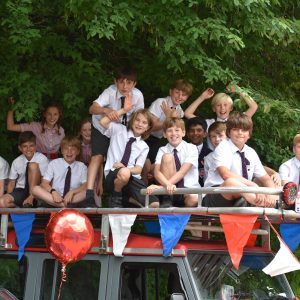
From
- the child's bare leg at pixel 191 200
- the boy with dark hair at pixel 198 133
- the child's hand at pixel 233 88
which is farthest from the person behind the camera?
the child's hand at pixel 233 88

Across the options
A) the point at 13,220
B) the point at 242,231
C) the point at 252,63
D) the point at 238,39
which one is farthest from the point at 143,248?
the point at 252,63

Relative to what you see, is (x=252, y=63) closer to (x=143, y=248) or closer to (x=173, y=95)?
(x=173, y=95)

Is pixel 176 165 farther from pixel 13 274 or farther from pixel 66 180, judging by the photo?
pixel 13 274

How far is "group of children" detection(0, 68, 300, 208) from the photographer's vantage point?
279 inches

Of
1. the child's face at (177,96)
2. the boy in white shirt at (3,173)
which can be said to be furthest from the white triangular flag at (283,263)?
the boy in white shirt at (3,173)

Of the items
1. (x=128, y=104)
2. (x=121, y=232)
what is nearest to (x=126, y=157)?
(x=128, y=104)

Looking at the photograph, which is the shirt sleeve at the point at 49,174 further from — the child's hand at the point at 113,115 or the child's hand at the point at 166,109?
the child's hand at the point at 166,109

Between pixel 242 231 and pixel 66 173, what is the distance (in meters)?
2.82

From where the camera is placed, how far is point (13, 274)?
723cm

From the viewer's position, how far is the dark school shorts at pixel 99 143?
8039mm

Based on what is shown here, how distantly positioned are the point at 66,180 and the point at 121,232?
A: 6.07 ft

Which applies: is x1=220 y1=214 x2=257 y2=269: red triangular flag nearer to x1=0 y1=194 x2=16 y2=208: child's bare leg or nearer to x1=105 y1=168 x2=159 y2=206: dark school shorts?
x1=105 y1=168 x2=159 y2=206: dark school shorts

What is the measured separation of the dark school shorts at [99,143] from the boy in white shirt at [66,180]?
35 cm

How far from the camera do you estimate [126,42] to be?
9930 millimetres
